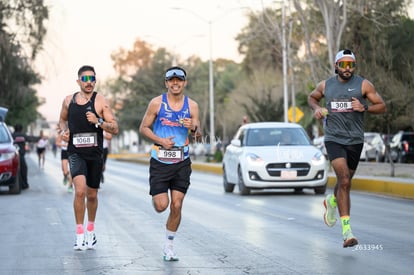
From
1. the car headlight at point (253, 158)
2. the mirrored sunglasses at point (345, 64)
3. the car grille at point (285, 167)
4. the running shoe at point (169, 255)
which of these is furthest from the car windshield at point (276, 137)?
the running shoe at point (169, 255)

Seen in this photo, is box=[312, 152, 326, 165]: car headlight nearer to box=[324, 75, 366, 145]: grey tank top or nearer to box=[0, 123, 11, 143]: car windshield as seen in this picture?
box=[0, 123, 11, 143]: car windshield

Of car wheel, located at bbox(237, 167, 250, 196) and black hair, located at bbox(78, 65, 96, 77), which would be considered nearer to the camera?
black hair, located at bbox(78, 65, 96, 77)

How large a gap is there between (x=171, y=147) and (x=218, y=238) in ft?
8.55

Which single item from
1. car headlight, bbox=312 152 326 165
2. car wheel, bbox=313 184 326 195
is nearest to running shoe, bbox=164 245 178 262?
car headlight, bbox=312 152 326 165

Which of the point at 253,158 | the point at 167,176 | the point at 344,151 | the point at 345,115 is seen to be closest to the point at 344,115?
the point at 345,115

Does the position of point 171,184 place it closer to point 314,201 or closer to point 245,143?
point 314,201

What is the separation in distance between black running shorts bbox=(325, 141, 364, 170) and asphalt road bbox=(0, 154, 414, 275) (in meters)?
0.96

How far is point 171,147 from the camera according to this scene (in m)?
10.5

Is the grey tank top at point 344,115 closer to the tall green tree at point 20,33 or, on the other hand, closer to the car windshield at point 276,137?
the car windshield at point 276,137

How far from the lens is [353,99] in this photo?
11609 millimetres

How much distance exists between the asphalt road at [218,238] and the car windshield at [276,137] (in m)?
2.38

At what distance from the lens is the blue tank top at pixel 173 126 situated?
10555 millimetres

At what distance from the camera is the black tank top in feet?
38.3

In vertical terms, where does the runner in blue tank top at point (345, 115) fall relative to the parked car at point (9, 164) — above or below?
above
